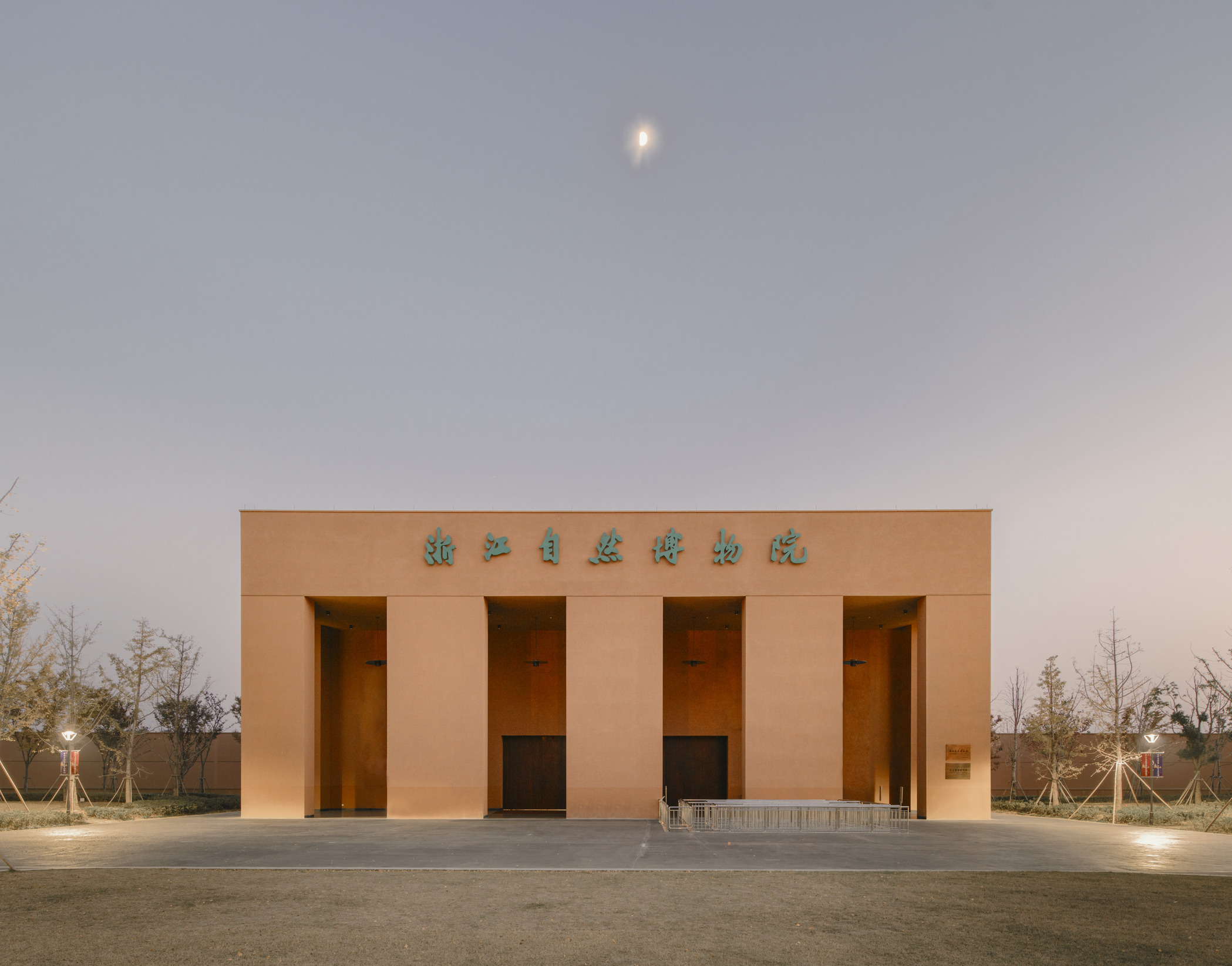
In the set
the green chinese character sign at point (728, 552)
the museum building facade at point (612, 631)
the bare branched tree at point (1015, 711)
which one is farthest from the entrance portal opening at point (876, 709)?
the bare branched tree at point (1015, 711)

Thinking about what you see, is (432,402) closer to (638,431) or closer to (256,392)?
(256,392)

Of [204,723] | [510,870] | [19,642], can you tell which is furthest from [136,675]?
[510,870]

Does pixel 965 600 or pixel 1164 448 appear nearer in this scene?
pixel 965 600

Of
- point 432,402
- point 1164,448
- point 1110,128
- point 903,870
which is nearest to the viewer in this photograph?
point 903,870

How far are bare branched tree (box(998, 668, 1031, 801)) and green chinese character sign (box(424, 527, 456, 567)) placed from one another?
71.0ft

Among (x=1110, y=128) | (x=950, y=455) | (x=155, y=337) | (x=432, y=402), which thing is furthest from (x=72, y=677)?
(x=1110, y=128)

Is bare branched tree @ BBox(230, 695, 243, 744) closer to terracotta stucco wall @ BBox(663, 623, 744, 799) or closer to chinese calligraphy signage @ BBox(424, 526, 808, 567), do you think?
chinese calligraphy signage @ BBox(424, 526, 808, 567)

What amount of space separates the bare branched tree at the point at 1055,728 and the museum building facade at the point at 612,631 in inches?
330

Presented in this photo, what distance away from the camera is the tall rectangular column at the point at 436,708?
20688mm

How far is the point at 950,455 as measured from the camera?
31766mm

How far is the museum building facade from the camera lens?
68.2ft

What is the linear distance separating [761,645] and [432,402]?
2230 centimetres

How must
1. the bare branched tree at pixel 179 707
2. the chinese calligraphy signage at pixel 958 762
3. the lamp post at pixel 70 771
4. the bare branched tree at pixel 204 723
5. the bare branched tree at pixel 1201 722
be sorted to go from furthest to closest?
the bare branched tree at pixel 1201 722, the bare branched tree at pixel 204 723, the bare branched tree at pixel 179 707, the chinese calligraphy signage at pixel 958 762, the lamp post at pixel 70 771

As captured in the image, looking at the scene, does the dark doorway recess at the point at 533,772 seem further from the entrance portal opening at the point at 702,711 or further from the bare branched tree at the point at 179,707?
the bare branched tree at the point at 179,707
